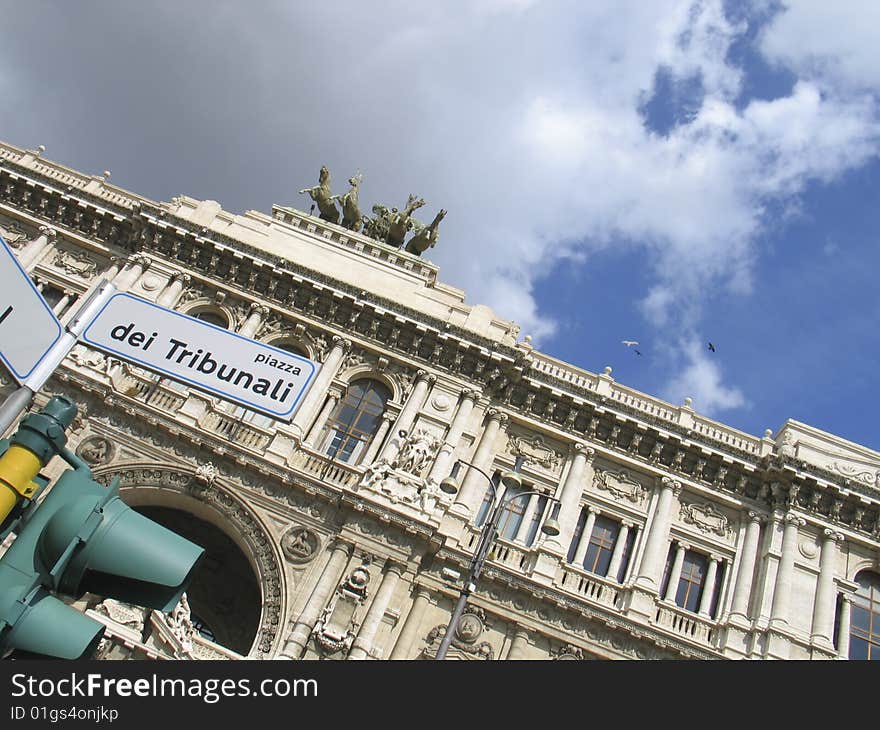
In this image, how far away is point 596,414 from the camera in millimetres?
23609

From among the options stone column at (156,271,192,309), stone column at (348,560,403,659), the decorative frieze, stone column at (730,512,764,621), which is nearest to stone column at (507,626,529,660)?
stone column at (348,560,403,659)

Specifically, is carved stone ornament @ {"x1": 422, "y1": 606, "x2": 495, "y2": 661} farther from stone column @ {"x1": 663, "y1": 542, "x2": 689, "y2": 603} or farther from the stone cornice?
the stone cornice

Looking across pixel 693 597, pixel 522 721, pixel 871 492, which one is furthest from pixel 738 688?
pixel 871 492

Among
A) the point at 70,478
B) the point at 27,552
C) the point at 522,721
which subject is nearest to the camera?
the point at 27,552

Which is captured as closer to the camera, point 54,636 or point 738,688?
point 54,636

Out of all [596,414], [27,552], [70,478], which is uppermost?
[596,414]

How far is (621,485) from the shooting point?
23.1 m

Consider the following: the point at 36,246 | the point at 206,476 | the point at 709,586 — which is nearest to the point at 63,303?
the point at 36,246

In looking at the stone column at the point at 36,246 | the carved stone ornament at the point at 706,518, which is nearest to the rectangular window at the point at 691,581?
the carved stone ornament at the point at 706,518

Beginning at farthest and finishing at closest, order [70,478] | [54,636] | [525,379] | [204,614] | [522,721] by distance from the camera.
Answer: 1. [525,379]
2. [204,614]
3. [522,721]
4. [70,478]
5. [54,636]

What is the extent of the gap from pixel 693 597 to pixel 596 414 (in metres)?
5.84

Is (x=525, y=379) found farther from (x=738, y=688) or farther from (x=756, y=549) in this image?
(x=738, y=688)

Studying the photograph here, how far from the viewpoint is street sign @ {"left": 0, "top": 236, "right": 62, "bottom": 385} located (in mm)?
4488

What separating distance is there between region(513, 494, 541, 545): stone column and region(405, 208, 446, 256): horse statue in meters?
10.2
